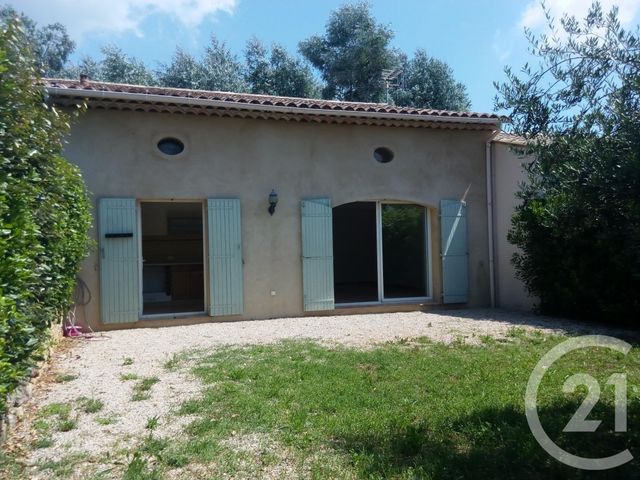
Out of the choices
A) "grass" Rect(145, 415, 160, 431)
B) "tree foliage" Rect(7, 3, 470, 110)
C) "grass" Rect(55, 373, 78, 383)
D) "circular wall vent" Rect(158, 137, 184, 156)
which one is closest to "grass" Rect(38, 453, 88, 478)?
"grass" Rect(145, 415, 160, 431)

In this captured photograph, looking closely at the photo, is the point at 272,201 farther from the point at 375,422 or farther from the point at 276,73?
the point at 276,73

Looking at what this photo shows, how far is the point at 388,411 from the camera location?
4.11 m

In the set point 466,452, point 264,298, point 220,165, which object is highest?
point 220,165

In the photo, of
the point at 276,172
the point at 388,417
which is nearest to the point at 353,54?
the point at 276,172

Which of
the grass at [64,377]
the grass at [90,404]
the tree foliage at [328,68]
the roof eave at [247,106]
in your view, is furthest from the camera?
the tree foliage at [328,68]

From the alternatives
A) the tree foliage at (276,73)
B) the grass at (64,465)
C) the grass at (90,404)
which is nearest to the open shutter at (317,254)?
the grass at (90,404)

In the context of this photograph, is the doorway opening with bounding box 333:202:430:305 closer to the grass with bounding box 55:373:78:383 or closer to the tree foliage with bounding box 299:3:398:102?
the grass with bounding box 55:373:78:383

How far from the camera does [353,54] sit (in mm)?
22031

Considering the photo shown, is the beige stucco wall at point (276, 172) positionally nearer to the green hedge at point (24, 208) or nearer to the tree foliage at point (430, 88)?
the green hedge at point (24, 208)

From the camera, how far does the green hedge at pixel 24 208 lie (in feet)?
10.0

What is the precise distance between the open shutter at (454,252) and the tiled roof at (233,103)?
177 centimetres

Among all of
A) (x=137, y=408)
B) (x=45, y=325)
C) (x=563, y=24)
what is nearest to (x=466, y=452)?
(x=137, y=408)

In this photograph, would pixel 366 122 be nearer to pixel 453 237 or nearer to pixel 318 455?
pixel 453 237

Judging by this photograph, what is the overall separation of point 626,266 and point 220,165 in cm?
694
